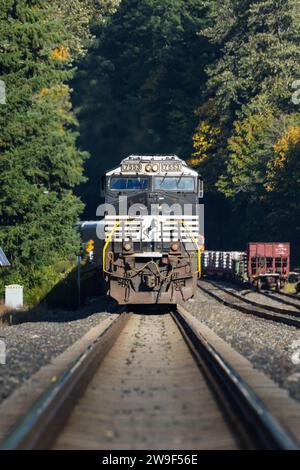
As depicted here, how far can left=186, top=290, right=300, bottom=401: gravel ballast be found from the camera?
12.1 meters

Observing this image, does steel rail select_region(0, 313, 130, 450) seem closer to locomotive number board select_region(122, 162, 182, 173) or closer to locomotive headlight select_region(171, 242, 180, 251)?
locomotive headlight select_region(171, 242, 180, 251)

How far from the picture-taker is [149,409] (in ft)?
30.6

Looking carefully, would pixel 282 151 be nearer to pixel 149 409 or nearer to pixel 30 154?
pixel 30 154

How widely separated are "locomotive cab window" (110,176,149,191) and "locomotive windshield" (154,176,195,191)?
12.8 inches

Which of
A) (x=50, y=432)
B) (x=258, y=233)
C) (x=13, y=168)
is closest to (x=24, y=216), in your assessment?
(x=13, y=168)

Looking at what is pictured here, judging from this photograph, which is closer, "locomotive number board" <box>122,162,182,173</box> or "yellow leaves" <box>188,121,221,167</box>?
"locomotive number board" <box>122,162,182,173</box>

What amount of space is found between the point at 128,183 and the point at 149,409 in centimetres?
1534

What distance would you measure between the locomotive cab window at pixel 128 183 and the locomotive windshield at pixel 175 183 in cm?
32

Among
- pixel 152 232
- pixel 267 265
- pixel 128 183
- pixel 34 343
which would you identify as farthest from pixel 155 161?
pixel 267 265

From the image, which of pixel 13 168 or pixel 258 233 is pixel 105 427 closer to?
pixel 13 168

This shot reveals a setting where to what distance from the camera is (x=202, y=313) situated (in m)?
24.8
